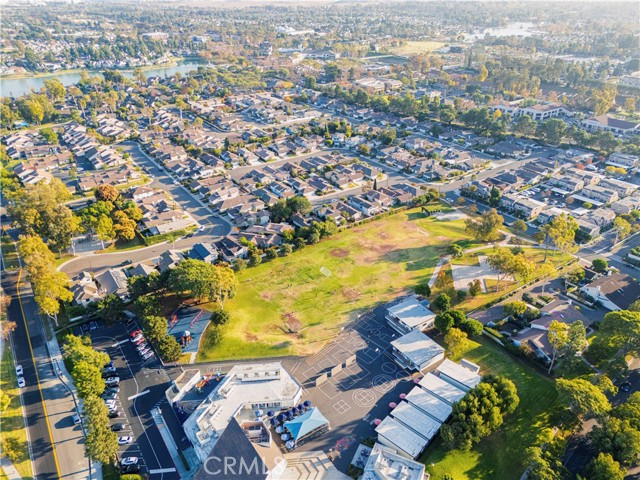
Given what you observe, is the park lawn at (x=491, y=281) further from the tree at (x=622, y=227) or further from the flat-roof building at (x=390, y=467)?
the flat-roof building at (x=390, y=467)

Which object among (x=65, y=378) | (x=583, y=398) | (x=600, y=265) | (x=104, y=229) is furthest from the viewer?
(x=104, y=229)

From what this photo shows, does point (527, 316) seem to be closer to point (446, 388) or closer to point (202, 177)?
point (446, 388)

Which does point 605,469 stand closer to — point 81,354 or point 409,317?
point 409,317

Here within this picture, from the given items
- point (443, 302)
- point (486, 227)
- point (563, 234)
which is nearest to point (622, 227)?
point (563, 234)

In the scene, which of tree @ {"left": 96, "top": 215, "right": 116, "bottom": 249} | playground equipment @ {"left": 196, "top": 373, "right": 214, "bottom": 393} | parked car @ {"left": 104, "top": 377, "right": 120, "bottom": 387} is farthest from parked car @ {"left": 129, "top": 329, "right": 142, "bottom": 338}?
tree @ {"left": 96, "top": 215, "right": 116, "bottom": 249}

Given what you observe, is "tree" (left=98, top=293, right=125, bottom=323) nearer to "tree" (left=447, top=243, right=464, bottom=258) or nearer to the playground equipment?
the playground equipment

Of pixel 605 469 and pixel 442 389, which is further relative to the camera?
pixel 442 389

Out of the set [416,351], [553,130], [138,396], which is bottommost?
[138,396]
